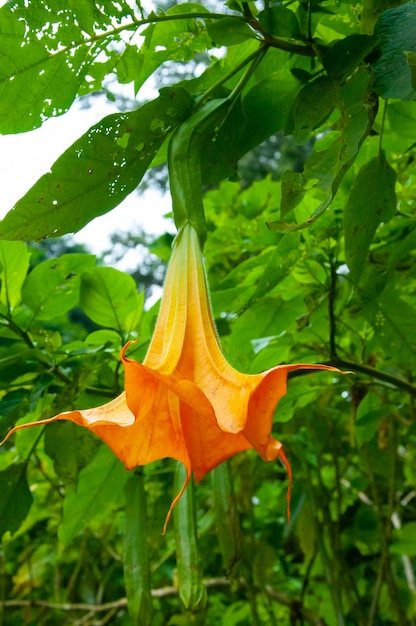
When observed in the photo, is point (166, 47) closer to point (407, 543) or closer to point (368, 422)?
point (368, 422)

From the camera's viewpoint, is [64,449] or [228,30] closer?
[228,30]

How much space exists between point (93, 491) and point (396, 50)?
32.4 inches

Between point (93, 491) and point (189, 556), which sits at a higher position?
point (189, 556)

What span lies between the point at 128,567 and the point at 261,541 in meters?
1.09

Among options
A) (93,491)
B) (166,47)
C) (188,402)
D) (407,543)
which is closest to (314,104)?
(166,47)

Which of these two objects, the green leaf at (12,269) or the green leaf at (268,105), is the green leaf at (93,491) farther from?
the green leaf at (268,105)

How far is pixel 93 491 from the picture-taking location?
3.70ft

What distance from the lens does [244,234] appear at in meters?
1.58

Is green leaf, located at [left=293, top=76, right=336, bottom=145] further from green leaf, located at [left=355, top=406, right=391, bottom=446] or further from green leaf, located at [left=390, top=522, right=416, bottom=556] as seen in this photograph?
green leaf, located at [left=390, top=522, right=416, bottom=556]

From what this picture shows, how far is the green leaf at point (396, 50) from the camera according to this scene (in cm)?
61

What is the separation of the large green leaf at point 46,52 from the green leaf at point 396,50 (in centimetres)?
26

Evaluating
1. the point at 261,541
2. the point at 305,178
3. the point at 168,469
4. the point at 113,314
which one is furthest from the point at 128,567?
the point at 261,541

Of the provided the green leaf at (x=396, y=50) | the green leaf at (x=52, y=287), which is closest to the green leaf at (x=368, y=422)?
the green leaf at (x=52, y=287)

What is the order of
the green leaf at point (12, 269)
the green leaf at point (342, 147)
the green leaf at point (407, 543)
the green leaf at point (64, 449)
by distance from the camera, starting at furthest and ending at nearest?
1. the green leaf at point (407, 543)
2. the green leaf at point (12, 269)
3. the green leaf at point (64, 449)
4. the green leaf at point (342, 147)
